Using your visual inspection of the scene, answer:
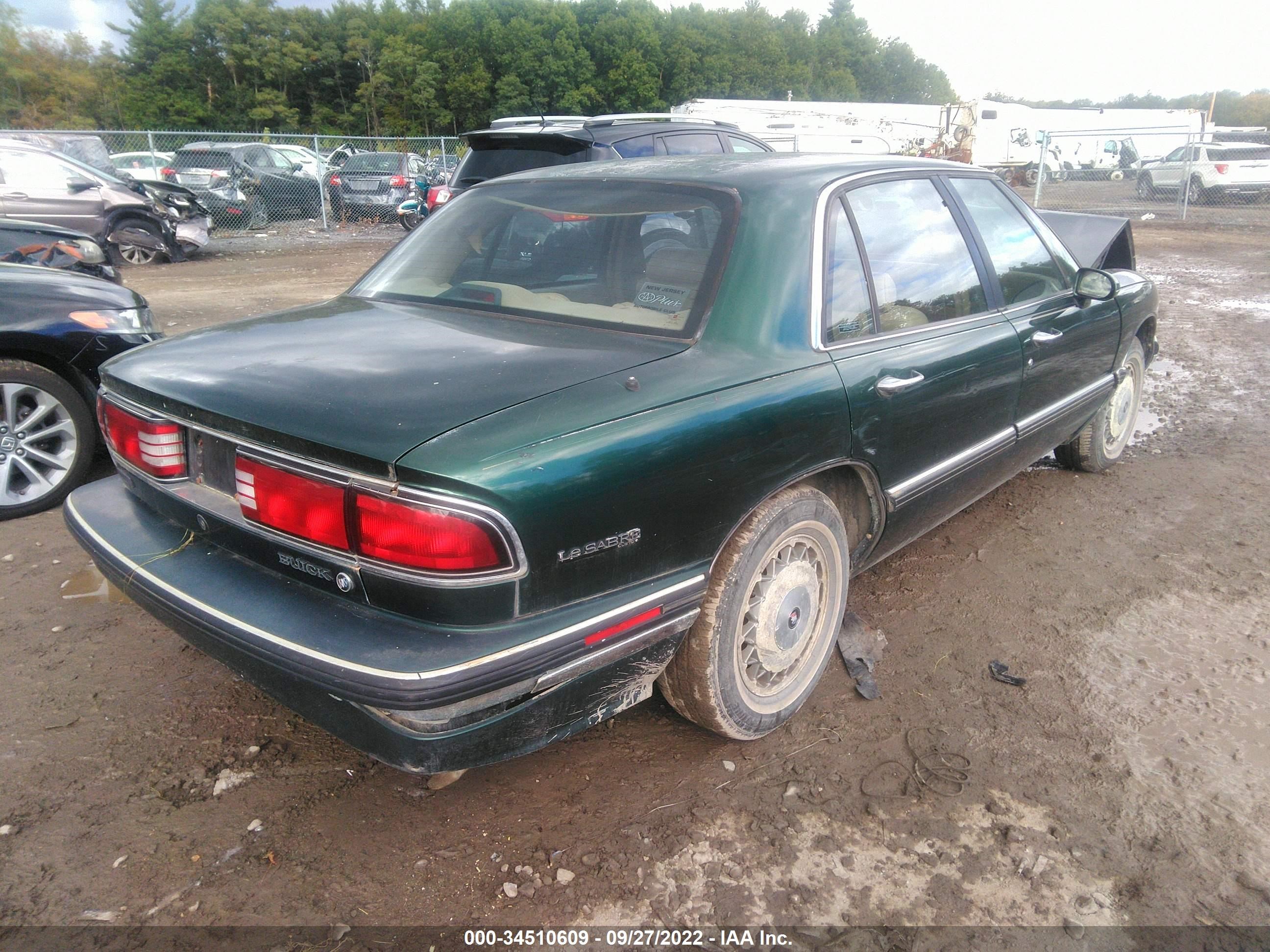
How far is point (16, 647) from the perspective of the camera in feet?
10.1

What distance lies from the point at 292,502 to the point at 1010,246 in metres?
2.98

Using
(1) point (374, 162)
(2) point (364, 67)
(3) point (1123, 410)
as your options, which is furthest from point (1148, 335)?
(2) point (364, 67)

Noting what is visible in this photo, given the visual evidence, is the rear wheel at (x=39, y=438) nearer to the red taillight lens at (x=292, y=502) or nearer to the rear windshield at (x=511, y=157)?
the red taillight lens at (x=292, y=502)

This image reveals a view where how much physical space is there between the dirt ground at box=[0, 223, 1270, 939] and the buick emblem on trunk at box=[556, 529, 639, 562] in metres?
0.81

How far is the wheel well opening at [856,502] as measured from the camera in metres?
2.68

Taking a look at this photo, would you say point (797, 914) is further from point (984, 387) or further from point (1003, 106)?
point (1003, 106)

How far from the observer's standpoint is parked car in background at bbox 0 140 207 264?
452 inches

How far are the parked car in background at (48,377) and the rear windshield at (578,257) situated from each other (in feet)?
6.41

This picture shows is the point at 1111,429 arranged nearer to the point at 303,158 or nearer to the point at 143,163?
the point at 303,158

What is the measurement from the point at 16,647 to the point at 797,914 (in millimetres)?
2790

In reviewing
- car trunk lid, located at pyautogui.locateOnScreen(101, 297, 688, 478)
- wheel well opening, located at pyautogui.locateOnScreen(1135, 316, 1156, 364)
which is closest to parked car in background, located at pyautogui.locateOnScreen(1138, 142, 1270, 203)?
wheel well opening, located at pyautogui.locateOnScreen(1135, 316, 1156, 364)

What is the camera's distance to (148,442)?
236 cm

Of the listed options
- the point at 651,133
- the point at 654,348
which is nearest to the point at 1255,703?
the point at 654,348

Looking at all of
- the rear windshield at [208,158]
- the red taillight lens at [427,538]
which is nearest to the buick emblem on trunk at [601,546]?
the red taillight lens at [427,538]
